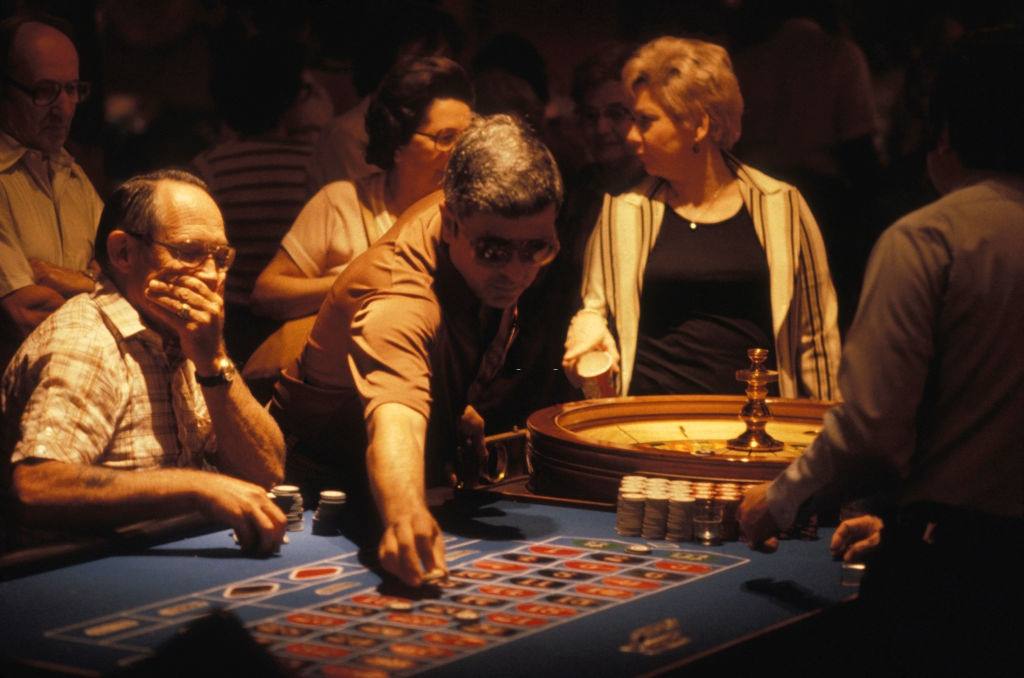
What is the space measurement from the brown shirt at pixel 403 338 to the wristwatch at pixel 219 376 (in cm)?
26

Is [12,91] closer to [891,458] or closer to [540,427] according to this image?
[540,427]

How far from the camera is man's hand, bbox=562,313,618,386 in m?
4.00

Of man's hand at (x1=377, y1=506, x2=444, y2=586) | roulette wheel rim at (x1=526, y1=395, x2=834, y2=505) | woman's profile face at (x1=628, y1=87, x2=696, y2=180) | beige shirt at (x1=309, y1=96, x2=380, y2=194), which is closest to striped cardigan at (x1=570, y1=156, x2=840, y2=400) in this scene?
woman's profile face at (x1=628, y1=87, x2=696, y2=180)

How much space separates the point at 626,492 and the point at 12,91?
2.23 metres

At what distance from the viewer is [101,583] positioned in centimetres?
259

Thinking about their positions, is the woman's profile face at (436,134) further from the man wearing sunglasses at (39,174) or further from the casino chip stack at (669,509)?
the casino chip stack at (669,509)

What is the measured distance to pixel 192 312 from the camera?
124 inches

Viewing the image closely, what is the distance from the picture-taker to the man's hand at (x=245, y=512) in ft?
9.18

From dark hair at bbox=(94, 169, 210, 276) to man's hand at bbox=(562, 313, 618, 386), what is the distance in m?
1.17

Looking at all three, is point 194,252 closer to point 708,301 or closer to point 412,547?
point 412,547

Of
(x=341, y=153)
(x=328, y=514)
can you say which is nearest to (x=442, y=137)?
(x=341, y=153)

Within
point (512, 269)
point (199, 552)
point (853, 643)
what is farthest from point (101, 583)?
point (853, 643)

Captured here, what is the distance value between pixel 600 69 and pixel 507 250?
89.8 inches

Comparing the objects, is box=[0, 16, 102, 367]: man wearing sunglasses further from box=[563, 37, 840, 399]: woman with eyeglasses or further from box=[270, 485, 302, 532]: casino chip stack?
box=[563, 37, 840, 399]: woman with eyeglasses
